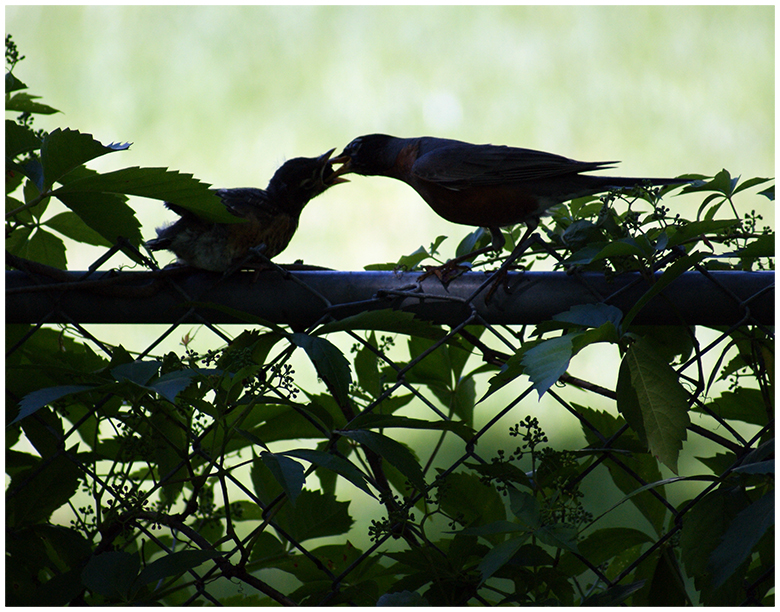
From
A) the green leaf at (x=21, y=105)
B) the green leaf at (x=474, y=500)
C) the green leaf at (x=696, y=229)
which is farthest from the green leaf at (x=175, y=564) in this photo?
the green leaf at (x=21, y=105)

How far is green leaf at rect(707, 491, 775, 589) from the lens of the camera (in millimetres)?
907

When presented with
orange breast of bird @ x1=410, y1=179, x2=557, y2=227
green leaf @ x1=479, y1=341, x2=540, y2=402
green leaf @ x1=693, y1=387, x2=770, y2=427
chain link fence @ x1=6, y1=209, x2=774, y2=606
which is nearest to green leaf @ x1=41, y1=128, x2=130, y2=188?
chain link fence @ x1=6, y1=209, x2=774, y2=606

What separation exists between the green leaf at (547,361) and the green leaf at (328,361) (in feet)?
0.95

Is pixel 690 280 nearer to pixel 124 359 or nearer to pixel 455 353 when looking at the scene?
pixel 455 353

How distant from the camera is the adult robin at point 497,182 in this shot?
1.91 meters

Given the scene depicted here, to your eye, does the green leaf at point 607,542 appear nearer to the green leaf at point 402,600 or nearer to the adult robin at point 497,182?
the green leaf at point 402,600

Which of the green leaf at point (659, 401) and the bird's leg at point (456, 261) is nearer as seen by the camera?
the green leaf at point (659, 401)

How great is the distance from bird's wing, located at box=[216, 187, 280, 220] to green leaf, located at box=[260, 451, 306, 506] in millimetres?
829

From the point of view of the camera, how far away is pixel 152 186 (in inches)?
44.0

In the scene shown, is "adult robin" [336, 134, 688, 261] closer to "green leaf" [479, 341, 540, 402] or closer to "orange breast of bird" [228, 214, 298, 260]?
"orange breast of bird" [228, 214, 298, 260]

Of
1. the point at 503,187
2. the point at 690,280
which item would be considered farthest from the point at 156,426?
the point at 503,187

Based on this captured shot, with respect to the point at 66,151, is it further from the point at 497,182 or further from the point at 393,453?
the point at 497,182

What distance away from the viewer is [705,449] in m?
3.80

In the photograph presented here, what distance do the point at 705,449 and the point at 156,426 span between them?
136 inches
